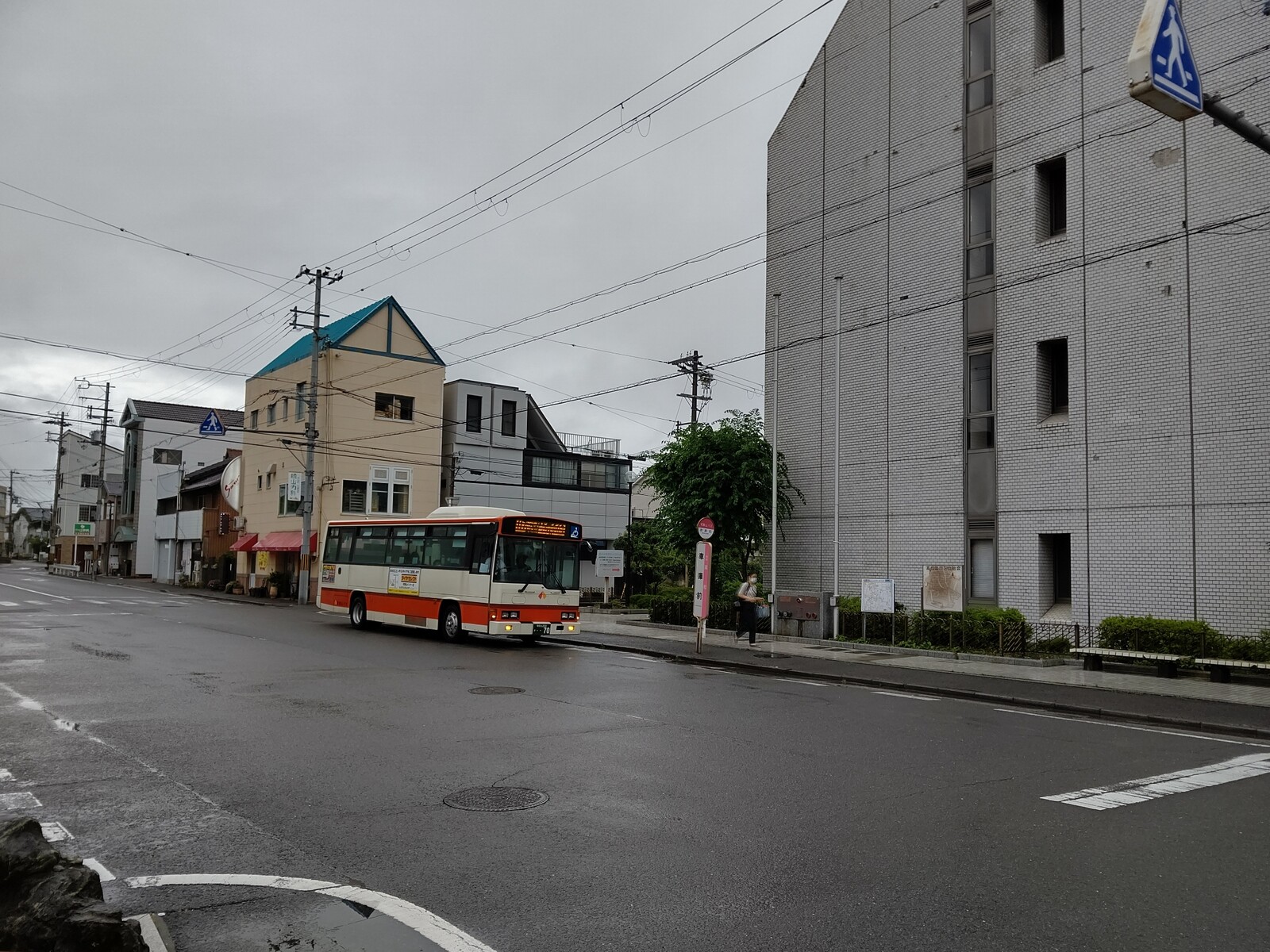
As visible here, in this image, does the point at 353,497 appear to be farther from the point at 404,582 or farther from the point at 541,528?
the point at 541,528

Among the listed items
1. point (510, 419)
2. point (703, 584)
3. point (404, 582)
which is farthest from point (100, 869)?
point (510, 419)

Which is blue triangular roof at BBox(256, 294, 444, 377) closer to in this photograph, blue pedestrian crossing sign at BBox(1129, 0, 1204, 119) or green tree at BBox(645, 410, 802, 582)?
green tree at BBox(645, 410, 802, 582)

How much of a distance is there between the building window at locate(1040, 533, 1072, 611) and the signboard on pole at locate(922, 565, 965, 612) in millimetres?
1761

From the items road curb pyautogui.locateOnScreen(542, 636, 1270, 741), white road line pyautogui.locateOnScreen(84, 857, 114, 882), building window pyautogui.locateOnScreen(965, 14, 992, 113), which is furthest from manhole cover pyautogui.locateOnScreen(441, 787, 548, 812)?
building window pyautogui.locateOnScreen(965, 14, 992, 113)

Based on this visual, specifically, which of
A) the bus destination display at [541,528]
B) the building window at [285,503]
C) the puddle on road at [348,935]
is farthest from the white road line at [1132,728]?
the building window at [285,503]

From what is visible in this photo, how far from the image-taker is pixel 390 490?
46781 millimetres

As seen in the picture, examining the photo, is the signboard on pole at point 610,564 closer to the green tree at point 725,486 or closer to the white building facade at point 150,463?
the green tree at point 725,486

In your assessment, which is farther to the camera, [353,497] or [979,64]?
[353,497]

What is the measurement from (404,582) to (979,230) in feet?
55.7

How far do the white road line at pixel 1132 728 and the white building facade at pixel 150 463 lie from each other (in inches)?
2541

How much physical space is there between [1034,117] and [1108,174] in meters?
2.60

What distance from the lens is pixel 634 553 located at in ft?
149

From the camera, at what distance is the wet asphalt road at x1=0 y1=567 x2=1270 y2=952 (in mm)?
4965

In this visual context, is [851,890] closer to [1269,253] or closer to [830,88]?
[1269,253]
